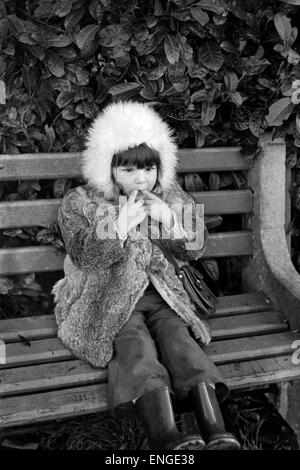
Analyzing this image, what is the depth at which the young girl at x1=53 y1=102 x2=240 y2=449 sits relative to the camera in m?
2.22

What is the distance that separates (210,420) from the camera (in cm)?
193

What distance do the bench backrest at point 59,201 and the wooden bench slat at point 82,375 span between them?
591 mm

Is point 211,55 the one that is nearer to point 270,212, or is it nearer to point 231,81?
point 231,81

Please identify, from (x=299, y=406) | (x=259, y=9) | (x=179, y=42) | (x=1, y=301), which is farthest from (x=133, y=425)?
(x=259, y=9)

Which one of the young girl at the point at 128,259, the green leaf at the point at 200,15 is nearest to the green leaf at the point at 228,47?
the green leaf at the point at 200,15

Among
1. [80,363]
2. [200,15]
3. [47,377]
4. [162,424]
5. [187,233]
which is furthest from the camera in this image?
[200,15]

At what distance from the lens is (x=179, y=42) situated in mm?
2721

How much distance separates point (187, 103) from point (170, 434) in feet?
5.06

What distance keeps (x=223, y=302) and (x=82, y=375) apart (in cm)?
87

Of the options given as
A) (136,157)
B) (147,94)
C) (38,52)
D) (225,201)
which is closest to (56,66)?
(38,52)

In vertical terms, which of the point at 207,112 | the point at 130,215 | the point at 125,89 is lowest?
the point at 130,215

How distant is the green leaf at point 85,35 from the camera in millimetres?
2654

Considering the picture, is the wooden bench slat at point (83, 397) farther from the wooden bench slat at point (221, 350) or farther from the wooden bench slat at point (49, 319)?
the wooden bench slat at point (49, 319)

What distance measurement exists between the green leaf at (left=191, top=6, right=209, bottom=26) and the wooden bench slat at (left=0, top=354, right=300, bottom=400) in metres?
1.47
